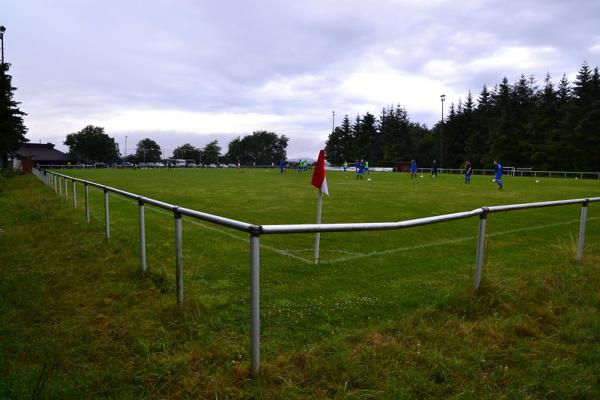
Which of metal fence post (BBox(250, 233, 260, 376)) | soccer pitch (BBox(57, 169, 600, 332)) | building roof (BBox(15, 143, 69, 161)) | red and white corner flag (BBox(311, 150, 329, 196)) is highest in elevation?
building roof (BBox(15, 143, 69, 161))

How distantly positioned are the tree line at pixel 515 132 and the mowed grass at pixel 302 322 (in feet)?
195

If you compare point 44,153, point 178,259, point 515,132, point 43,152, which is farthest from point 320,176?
point 43,152

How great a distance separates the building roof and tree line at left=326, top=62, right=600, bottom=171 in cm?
7772

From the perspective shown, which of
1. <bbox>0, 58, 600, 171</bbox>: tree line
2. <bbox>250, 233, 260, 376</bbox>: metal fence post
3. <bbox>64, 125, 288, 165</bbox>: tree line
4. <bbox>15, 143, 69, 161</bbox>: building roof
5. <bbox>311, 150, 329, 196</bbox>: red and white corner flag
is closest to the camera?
<bbox>250, 233, 260, 376</bbox>: metal fence post

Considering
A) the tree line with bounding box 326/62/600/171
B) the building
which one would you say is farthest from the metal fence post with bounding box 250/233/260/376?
the building

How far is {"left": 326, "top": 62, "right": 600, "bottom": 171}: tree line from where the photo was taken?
188 feet

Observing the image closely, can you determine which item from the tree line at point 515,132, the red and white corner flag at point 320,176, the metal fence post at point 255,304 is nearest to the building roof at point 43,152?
the tree line at point 515,132

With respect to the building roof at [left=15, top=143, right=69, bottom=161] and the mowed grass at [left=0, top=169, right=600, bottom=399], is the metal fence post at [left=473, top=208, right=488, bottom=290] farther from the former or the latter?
the building roof at [left=15, top=143, right=69, bottom=161]

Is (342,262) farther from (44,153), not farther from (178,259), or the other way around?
(44,153)

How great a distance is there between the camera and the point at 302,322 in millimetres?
4414

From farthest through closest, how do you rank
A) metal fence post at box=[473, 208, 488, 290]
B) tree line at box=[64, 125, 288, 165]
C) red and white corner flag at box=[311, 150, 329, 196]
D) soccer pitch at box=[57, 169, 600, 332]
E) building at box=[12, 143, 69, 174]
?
tree line at box=[64, 125, 288, 165], building at box=[12, 143, 69, 174], red and white corner flag at box=[311, 150, 329, 196], soccer pitch at box=[57, 169, 600, 332], metal fence post at box=[473, 208, 488, 290]

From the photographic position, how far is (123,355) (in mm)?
3588

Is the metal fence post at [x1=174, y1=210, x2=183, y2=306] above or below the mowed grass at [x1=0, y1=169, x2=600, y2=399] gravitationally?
above

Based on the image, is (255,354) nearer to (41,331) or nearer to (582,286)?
(41,331)
